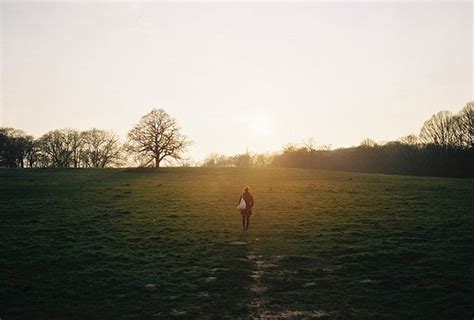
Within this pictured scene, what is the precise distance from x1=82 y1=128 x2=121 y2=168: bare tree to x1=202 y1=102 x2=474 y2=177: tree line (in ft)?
185

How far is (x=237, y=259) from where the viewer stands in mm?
19672

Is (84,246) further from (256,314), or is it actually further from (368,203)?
(368,203)

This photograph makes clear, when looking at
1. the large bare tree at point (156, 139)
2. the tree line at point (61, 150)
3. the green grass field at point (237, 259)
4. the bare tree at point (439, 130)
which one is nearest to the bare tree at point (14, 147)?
the tree line at point (61, 150)

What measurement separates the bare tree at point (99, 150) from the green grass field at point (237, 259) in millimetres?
89298

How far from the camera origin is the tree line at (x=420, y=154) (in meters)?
77.7

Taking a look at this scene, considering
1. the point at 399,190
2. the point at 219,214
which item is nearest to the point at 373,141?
the point at 399,190

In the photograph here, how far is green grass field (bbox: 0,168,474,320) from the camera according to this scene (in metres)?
14.0

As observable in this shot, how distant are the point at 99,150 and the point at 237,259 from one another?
116696 mm

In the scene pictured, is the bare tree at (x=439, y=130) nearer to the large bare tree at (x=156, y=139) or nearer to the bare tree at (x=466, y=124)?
the bare tree at (x=466, y=124)

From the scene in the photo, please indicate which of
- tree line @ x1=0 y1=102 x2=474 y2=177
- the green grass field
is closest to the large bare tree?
tree line @ x1=0 y1=102 x2=474 y2=177

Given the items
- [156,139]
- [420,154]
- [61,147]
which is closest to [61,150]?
[61,147]

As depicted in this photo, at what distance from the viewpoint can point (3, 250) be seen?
71.2 ft

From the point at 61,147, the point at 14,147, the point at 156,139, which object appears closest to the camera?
the point at 156,139

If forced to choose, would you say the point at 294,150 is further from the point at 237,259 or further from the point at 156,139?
the point at 237,259
